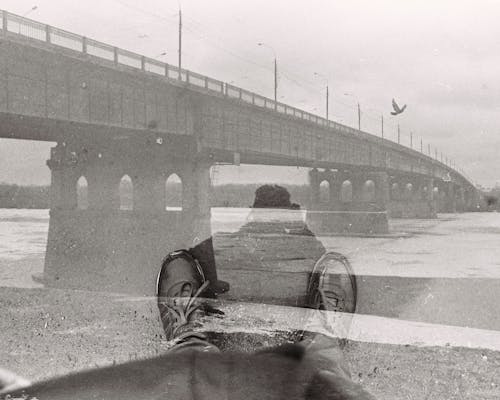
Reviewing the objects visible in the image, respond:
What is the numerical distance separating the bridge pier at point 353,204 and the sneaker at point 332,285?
5.80 feet

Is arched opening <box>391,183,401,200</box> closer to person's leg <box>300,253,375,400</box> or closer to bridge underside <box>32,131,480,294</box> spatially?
bridge underside <box>32,131,480,294</box>

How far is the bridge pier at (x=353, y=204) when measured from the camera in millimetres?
6531

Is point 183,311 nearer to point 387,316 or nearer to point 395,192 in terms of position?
point 387,316

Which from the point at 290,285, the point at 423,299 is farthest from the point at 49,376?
the point at 423,299

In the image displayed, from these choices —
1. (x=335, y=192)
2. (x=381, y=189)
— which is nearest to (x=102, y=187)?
(x=335, y=192)

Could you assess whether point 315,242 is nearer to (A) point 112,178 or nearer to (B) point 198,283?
(B) point 198,283

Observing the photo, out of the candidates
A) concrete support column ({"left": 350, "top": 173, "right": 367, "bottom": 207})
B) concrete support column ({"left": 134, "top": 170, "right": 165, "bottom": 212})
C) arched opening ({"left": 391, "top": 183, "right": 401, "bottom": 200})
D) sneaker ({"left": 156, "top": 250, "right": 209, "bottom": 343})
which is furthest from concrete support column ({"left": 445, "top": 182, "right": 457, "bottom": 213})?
sneaker ({"left": 156, "top": 250, "right": 209, "bottom": 343})

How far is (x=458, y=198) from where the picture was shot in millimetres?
7922

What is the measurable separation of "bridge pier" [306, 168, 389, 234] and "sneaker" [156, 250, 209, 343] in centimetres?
200

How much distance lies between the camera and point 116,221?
7492 mm

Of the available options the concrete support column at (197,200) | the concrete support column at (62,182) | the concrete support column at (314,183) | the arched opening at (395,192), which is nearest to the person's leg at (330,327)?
the concrete support column at (314,183)

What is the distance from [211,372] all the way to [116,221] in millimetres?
4987

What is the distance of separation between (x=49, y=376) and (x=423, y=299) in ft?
17.9

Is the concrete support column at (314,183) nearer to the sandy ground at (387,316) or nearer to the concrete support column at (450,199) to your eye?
the sandy ground at (387,316)
